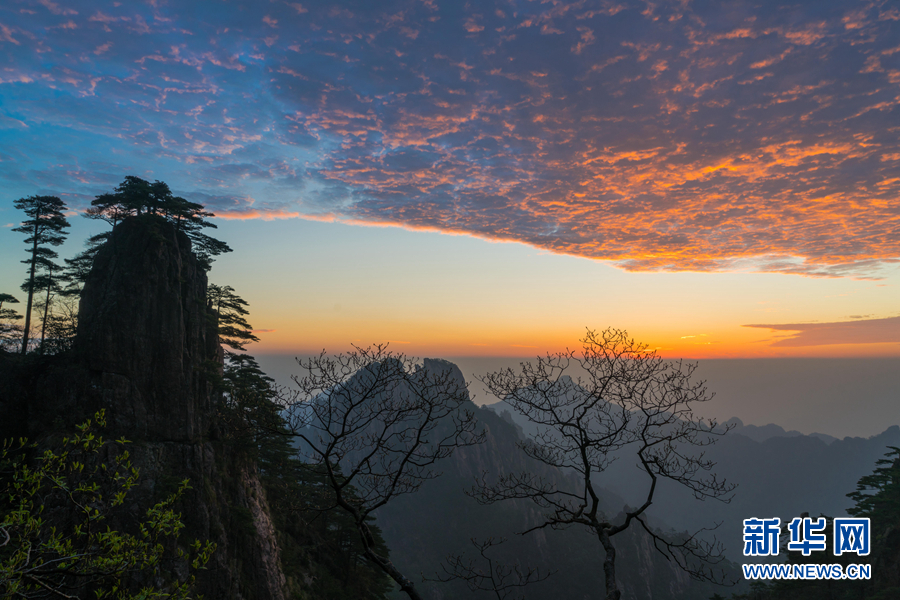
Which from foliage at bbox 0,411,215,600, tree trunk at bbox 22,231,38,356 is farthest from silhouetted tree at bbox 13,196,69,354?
foliage at bbox 0,411,215,600

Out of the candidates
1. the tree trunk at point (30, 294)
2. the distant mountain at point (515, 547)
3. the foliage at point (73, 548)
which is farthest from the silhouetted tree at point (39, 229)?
the distant mountain at point (515, 547)

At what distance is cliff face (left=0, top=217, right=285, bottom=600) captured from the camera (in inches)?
1145

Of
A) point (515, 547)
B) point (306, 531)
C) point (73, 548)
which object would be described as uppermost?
point (73, 548)

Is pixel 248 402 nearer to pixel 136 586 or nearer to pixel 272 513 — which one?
pixel 136 586

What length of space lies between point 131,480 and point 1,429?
3183cm

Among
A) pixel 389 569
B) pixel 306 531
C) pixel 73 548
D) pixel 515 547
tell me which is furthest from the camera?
pixel 515 547

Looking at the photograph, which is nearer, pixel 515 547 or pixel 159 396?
pixel 159 396

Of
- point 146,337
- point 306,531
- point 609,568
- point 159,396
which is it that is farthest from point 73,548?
point 306,531

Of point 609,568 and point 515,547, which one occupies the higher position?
point 609,568

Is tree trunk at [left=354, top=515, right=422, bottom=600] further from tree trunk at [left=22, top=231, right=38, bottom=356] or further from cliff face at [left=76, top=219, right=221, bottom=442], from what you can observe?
tree trunk at [left=22, top=231, right=38, bottom=356]

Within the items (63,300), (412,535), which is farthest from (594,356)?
(412,535)

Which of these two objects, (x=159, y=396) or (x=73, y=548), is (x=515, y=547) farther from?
(x=73, y=548)

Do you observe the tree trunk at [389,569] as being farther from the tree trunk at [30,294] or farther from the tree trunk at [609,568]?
the tree trunk at [30,294]

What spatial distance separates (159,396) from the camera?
3256 cm
